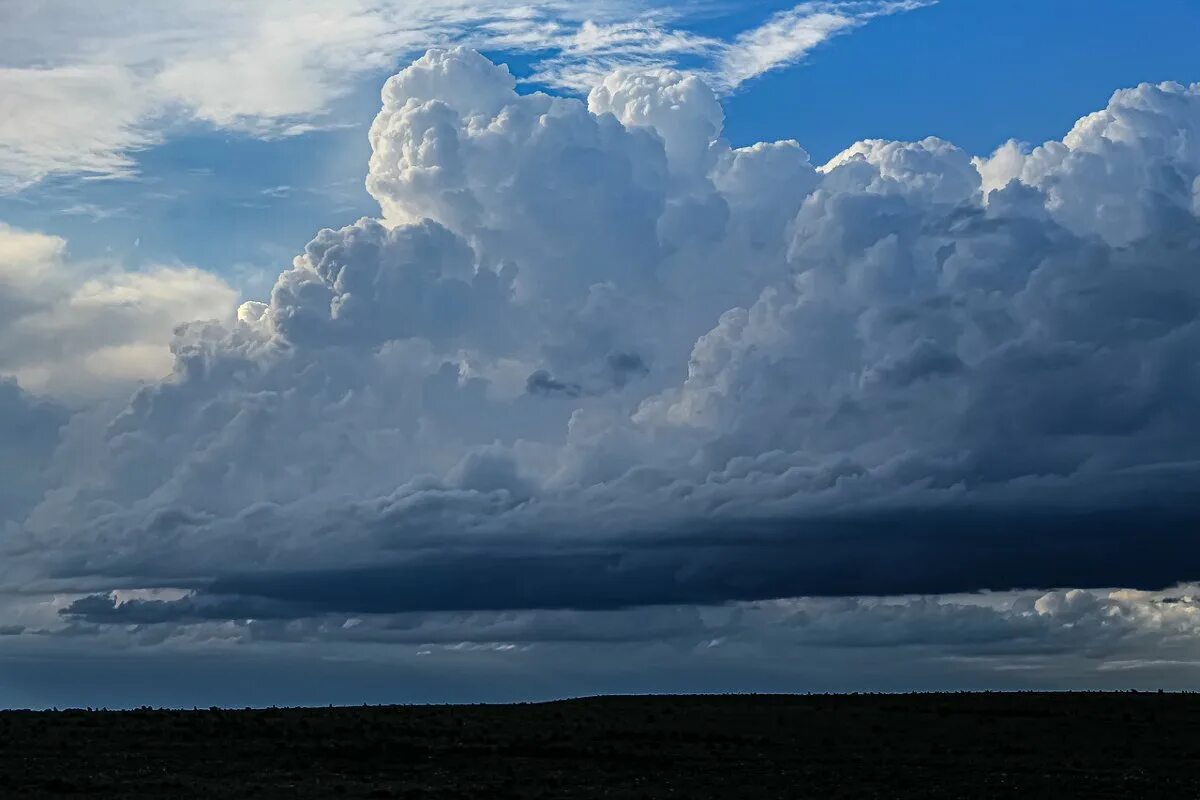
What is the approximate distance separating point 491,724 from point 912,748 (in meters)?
26.6

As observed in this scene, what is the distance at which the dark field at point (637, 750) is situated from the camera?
75.4 metres

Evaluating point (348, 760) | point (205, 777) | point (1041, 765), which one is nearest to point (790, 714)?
point (1041, 765)

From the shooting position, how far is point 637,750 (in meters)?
89.6

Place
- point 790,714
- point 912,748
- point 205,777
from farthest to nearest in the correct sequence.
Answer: point 790,714
point 912,748
point 205,777

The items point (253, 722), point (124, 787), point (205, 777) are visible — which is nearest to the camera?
point (124, 787)

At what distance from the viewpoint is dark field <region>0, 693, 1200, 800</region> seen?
75.4 m

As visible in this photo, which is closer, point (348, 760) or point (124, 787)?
point (124, 787)

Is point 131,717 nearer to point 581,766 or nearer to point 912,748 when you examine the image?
point 581,766

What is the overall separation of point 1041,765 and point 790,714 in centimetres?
2406

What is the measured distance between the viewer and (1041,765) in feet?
278

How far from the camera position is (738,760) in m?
86.4

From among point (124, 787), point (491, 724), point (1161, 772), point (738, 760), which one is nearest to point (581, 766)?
point (738, 760)

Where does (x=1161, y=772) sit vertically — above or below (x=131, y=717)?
below

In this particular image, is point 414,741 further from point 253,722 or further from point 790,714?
point 790,714
